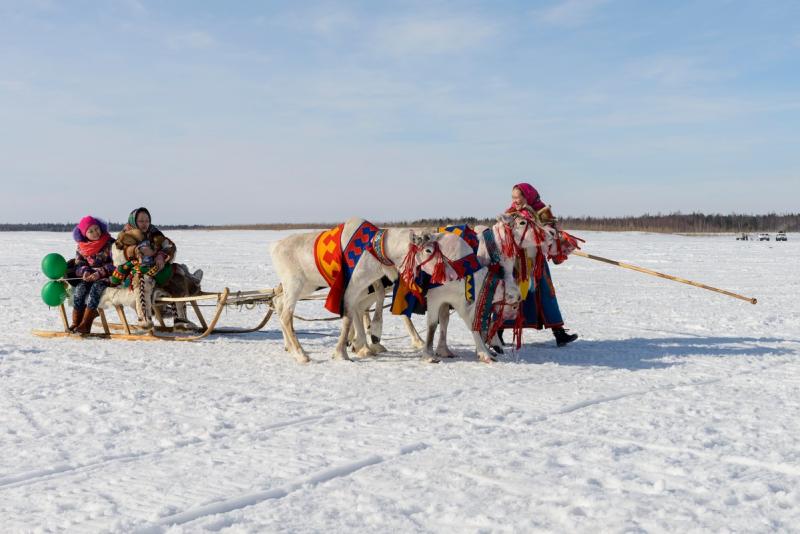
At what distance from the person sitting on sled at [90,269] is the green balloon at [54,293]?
15 cm

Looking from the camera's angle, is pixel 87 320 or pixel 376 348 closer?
pixel 376 348

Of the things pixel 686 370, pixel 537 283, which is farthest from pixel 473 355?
pixel 686 370

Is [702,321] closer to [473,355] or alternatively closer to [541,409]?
[473,355]

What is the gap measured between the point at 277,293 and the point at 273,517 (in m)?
5.15

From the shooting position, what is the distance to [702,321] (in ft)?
35.6

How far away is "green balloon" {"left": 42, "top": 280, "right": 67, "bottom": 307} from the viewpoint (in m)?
9.45

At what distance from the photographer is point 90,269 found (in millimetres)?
9500

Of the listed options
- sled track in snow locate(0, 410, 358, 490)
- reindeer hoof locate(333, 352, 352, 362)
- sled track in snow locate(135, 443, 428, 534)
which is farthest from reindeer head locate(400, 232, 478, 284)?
sled track in snow locate(135, 443, 428, 534)

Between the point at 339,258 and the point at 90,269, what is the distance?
11.9 feet

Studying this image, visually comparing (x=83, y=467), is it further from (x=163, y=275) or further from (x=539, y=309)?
(x=163, y=275)

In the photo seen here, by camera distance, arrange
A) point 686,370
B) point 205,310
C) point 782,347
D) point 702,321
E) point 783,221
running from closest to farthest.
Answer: point 686,370
point 782,347
point 702,321
point 205,310
point 783,221

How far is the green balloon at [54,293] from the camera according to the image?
945 cm

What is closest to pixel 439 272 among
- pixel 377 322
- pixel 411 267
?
pixel 411 267

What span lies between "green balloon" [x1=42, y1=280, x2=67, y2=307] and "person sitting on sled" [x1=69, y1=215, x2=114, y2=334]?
15 cm
